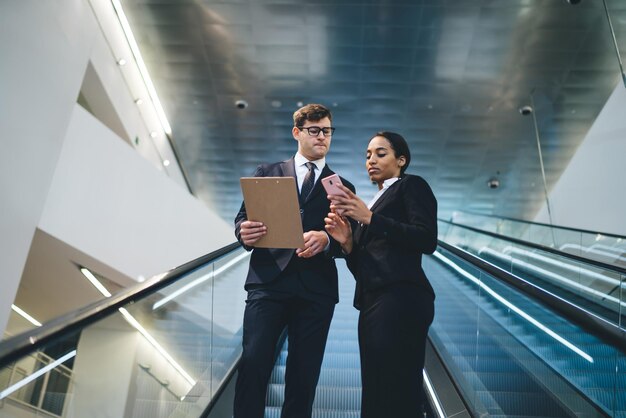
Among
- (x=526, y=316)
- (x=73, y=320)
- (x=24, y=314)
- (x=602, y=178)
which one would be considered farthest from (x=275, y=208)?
(x=602, y=178)

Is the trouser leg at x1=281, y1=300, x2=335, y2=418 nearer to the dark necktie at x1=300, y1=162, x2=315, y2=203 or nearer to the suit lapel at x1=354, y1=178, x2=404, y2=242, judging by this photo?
the suit lapel at x1=354, y1=178, x2=404, y2=242

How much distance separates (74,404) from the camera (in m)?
2.01

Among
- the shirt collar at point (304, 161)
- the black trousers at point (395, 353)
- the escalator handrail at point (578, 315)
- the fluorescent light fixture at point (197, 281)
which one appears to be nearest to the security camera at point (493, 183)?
the fluorescent light fixture at point (197, 281)

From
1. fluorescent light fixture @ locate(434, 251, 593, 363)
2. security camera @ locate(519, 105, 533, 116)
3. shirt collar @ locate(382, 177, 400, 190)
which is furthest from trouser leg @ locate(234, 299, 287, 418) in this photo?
security camera @ locate(519, 105, 533, 116)

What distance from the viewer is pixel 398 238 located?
7.87ft

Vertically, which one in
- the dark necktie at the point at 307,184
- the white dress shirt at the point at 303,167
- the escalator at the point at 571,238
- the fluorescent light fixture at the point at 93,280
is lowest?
the dark necktie at the point at 307,184

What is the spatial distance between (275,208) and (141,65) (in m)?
9.93

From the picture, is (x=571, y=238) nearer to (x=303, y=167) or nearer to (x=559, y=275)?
(x=559, y=275)

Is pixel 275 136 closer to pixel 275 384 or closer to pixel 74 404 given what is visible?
pixel 275 384

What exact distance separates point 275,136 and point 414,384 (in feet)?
39.4

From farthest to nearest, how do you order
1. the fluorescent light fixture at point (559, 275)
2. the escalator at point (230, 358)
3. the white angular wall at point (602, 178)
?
the white angular wall at point (602, 178) < the fluorescent light fixture at point (559, 275) < the escalator at point (230, 358)

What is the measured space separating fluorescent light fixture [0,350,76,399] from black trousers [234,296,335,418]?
2.59 feet

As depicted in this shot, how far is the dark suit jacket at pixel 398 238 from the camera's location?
2.40 meters

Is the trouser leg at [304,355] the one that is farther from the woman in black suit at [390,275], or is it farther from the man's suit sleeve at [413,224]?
the man's suit sleeve at [413,224]
